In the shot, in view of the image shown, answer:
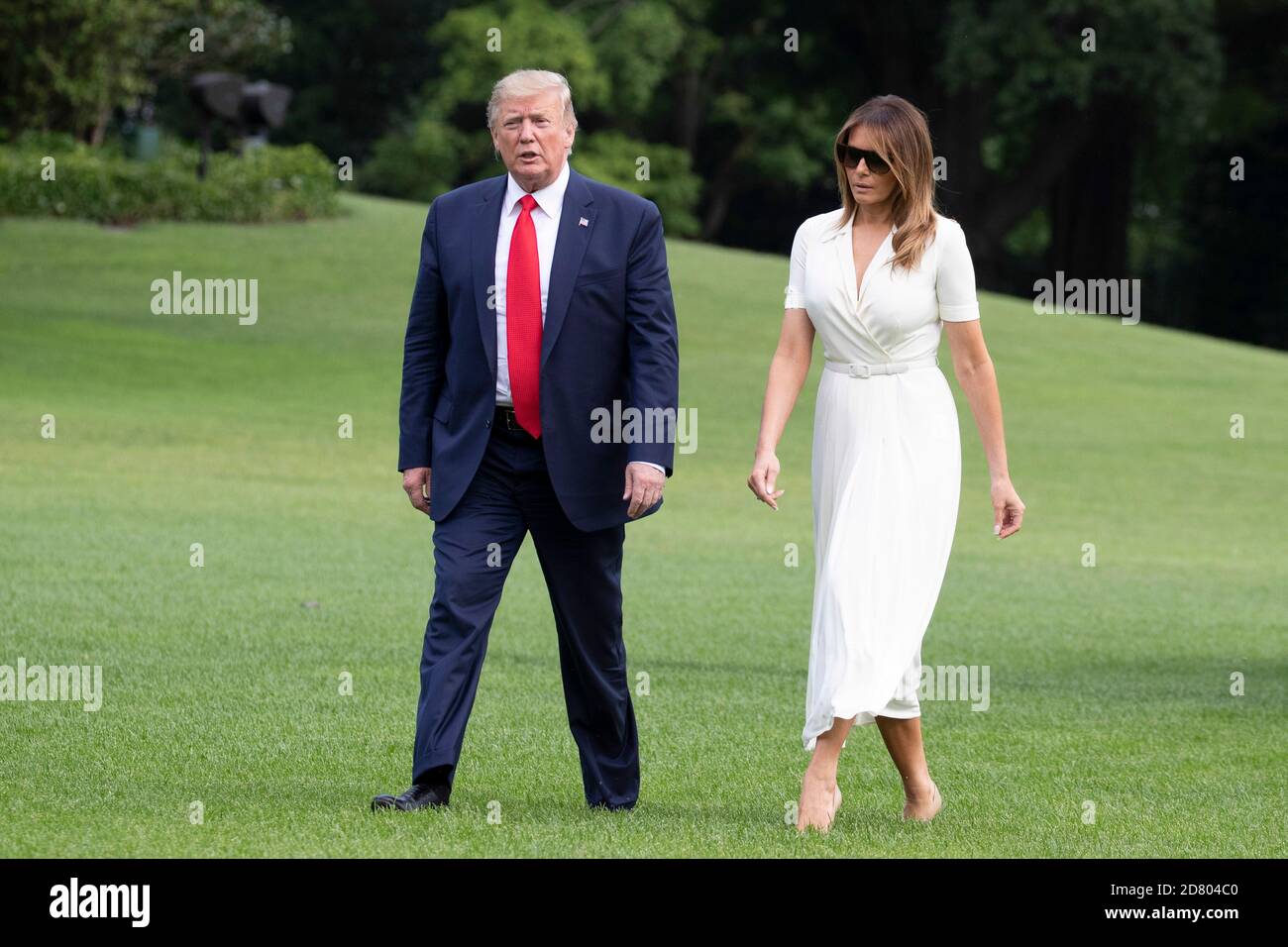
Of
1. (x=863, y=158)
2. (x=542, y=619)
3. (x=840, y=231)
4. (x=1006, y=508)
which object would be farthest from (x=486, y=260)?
(x=542, y=619)

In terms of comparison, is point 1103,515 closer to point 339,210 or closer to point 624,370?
point 624,370

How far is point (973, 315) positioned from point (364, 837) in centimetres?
233

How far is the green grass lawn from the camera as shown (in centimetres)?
620

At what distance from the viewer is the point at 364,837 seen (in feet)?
18.1

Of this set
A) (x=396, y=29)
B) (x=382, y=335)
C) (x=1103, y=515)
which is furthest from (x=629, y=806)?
(x=396, y=29)

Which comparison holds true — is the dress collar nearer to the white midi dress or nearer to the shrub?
the white midi dress

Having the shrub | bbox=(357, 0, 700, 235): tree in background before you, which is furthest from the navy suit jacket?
bbox=(357, 0, 700, 235): tree in background

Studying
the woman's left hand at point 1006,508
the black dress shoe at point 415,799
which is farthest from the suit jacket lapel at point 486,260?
→ the woman's left hand at point 1006,508

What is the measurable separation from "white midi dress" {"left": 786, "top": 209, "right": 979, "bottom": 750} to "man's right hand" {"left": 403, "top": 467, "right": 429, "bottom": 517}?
122cm

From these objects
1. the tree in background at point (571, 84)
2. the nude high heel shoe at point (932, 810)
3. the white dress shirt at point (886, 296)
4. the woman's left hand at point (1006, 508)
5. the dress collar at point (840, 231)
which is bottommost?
the nude high heel shoe at point (932, 810)

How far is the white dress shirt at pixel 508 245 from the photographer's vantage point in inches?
238

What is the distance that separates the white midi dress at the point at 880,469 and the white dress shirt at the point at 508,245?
59 centimetres

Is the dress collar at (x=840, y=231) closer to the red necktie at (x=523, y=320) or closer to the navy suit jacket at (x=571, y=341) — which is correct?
the navy suit jacket at (x=571, y=341)
